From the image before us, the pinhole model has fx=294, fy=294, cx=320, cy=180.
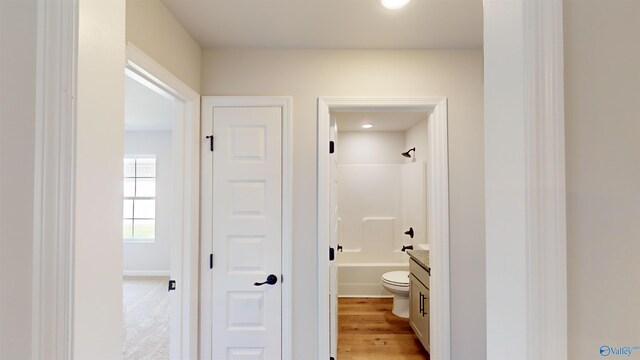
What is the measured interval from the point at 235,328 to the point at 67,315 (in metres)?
1.59

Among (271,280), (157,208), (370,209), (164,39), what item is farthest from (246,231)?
(157,208)

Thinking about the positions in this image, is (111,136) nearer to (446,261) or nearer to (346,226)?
(446,261)

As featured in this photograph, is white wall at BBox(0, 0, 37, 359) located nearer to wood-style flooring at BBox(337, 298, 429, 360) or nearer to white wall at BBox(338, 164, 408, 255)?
wood-style flooring at BBox(337, 298, 429, 360)

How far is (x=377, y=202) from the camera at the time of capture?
446cm

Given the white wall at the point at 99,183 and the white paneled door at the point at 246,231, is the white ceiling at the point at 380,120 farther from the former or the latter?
the white wall at the point at 99,183

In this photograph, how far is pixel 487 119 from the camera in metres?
0.67

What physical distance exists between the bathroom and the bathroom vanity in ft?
2.64

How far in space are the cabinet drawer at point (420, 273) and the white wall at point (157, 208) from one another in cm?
439

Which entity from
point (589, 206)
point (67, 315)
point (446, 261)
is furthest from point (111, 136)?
point (446, 261)

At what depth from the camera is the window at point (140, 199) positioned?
5.41 metres

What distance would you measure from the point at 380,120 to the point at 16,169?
3.68 meters

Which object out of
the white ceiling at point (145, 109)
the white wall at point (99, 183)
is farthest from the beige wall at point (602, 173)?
the white ceiling at point (145, 109)

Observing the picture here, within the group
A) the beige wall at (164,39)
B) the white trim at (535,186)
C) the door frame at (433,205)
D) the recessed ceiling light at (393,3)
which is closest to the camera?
the white trim at (535,186)

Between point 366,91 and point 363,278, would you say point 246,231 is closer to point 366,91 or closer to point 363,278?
point 366,91
